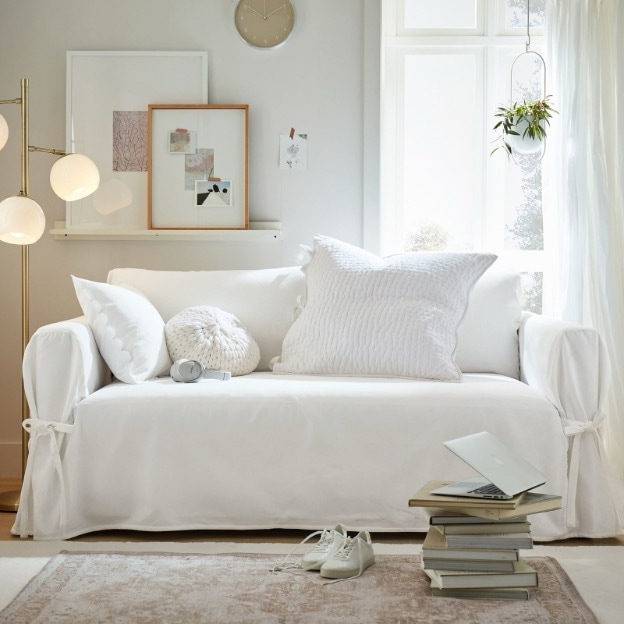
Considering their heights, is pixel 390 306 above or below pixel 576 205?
below

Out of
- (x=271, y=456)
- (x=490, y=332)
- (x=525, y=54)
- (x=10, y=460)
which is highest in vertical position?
(x=525, y=54)

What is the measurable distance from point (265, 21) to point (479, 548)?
2.53 metres

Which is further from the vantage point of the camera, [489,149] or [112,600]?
[489,149]

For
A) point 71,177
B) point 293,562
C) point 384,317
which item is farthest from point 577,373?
point 71,177

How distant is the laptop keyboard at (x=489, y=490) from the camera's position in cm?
187

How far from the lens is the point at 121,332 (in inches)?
108

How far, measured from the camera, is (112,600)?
195cm

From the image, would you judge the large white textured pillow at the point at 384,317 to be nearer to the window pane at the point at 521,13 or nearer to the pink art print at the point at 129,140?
the pink art print at the point at 129,140

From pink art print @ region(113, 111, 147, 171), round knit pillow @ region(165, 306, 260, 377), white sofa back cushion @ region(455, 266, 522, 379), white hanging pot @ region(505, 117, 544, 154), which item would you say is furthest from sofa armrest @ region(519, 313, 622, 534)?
pink art print @ region(113, 111, 147, 171)

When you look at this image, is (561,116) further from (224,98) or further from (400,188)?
(224,98)

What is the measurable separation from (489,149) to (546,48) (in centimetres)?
49

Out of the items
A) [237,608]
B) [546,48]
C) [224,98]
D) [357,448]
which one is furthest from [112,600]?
[546,48]

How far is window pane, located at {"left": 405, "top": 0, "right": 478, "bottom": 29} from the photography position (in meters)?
3.76

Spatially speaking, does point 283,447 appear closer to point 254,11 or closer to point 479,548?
point 479,548
